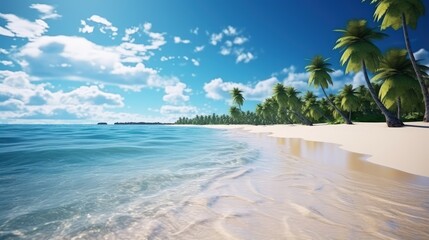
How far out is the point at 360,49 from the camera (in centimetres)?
2358

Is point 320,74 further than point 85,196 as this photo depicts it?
Yes

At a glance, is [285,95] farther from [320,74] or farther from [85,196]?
[85,196]

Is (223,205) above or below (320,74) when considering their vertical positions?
below

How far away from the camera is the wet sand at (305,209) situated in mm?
3205

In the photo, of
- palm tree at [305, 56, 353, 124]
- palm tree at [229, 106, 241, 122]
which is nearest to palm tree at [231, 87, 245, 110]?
palm tree at [229, 106, 241, 122]

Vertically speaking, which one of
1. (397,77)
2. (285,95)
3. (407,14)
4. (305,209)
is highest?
(407,14)

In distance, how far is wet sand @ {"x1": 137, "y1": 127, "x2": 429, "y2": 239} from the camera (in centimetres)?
321

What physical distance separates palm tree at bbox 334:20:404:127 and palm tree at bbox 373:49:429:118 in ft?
2.71

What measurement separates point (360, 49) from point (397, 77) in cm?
433

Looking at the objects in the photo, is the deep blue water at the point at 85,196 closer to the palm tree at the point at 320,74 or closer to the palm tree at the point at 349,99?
the palm tree at the point at 320,74

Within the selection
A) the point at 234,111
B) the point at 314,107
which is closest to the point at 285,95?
the point at 314,107

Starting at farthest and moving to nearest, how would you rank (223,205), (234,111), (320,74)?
(234,111), (320,74), (223,205)

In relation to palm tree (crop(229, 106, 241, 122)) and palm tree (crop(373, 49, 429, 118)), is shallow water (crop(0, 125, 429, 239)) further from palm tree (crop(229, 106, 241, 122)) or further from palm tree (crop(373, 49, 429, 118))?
palm tree (crop(229, 106, 241, 122))

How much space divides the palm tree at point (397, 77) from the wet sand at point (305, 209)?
1991 cm
